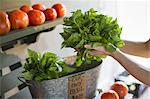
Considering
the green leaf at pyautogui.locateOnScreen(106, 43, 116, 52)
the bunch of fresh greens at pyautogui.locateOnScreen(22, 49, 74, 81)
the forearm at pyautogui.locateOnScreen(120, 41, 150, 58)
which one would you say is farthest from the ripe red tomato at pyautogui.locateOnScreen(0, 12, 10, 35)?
the forearm at pyautogui.locateOnScreen(120, 41, 150, 58)

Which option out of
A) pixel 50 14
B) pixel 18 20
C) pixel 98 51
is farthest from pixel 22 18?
pixel 98 51

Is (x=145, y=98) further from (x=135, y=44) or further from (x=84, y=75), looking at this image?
(x=84, y=75)

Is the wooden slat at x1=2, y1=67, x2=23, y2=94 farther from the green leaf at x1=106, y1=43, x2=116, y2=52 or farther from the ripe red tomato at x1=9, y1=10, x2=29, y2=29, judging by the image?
the green leaf at x1=106, y1=43, x2=116, y2=52

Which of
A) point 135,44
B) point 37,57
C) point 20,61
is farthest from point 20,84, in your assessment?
point 135,44

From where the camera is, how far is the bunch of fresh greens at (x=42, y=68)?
0.93 meters

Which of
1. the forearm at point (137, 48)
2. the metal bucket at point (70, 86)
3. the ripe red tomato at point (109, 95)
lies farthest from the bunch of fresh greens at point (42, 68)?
the forearm at point (137, 48)

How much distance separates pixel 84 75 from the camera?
102 centimetres

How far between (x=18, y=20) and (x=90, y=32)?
273mm

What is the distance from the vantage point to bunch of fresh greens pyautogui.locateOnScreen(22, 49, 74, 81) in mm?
934

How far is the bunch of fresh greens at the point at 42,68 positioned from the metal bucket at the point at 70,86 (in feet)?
0.07

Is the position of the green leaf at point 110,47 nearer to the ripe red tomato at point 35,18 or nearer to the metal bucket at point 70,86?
the metal bucket at point 70,86

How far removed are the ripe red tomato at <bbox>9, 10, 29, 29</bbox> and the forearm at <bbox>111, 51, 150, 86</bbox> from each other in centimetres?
36

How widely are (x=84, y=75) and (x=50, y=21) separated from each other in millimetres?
250

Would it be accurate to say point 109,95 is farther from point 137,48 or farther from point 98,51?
point 137,48
